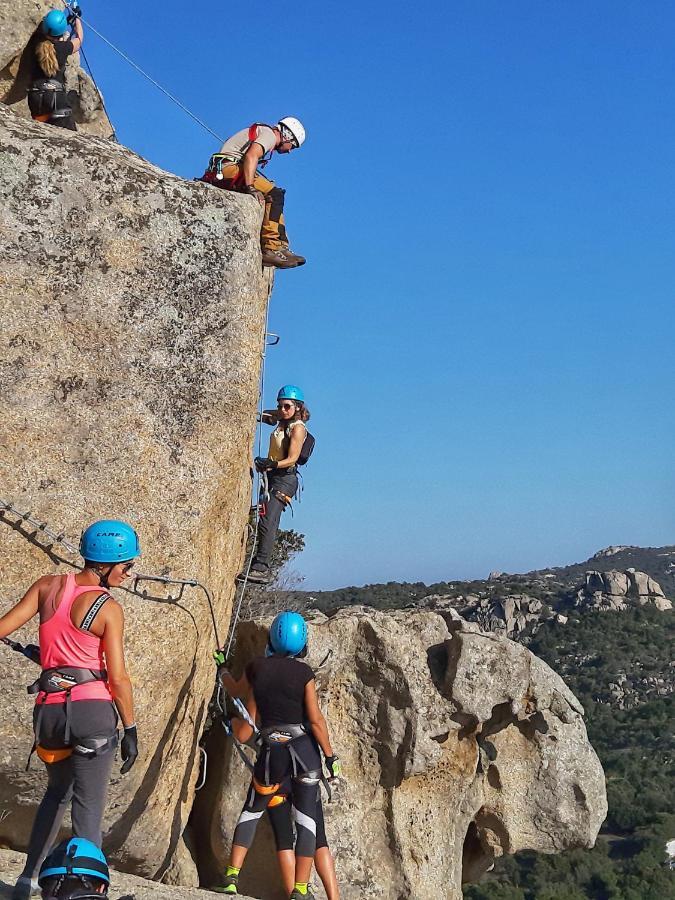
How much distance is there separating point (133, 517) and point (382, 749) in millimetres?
4581

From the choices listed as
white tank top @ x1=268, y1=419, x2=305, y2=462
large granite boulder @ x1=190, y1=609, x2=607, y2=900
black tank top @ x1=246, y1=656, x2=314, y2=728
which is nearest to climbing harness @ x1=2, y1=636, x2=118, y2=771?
black tank top @ x1=246, y1=656, x2=314, y2=728

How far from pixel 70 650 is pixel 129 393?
3189 mm

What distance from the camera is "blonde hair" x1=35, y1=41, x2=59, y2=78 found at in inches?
424

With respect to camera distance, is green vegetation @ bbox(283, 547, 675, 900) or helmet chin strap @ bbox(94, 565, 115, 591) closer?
helmet chin strap @ bbox(94, 565, 115, 591)

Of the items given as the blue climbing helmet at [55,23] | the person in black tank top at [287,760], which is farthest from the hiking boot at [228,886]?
the blue climbing helmet at [55,23]

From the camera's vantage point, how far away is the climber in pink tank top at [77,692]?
5246 mm

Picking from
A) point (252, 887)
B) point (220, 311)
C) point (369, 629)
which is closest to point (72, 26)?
point (220, 311)

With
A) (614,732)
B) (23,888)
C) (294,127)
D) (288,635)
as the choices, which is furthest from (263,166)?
(614,732)

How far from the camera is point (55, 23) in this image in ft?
35.1

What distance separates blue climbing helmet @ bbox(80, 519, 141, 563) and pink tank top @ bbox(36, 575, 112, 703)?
0.31 metres

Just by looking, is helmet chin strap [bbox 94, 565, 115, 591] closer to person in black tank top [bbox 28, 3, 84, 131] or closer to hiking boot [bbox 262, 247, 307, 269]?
hiking boot [bbox 262, 247, 307, 269]

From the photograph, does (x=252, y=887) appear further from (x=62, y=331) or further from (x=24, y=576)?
(x=62, y=331)

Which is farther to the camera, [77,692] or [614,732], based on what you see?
[614,732]

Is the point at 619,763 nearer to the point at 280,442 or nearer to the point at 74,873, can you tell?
the point at 280,442
